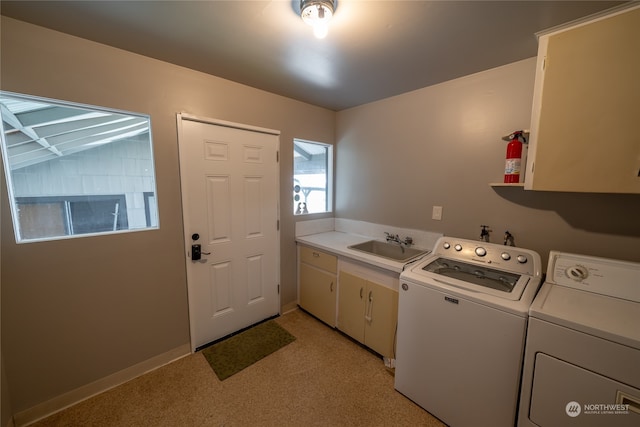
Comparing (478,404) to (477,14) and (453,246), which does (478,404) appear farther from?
(477,14)

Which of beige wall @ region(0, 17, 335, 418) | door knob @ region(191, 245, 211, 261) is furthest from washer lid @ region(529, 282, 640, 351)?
beige wall @ region(0, 17, 335, 418)

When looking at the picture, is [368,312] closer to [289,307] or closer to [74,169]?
[289,307]

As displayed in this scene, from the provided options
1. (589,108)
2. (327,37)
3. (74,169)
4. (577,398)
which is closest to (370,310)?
(577,398)

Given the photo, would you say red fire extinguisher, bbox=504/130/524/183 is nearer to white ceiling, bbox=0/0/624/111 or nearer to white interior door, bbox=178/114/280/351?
white ceiling, bbox=0/0/624/111

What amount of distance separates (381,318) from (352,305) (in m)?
0.31

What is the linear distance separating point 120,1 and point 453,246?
250 cm

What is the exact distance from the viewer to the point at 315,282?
257 centimetres

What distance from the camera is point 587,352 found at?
105 centimetres

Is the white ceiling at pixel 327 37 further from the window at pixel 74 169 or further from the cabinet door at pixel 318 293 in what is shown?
the cabinet door at pixel 318 293

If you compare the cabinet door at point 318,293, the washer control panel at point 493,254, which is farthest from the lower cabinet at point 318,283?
the washer control panel at point 493,254

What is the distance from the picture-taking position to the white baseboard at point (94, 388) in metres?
1.48

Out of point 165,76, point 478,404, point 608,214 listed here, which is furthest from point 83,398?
point 608,214

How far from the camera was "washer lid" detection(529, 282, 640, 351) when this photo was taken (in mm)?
1002

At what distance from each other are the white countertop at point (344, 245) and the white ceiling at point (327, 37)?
149 cm
